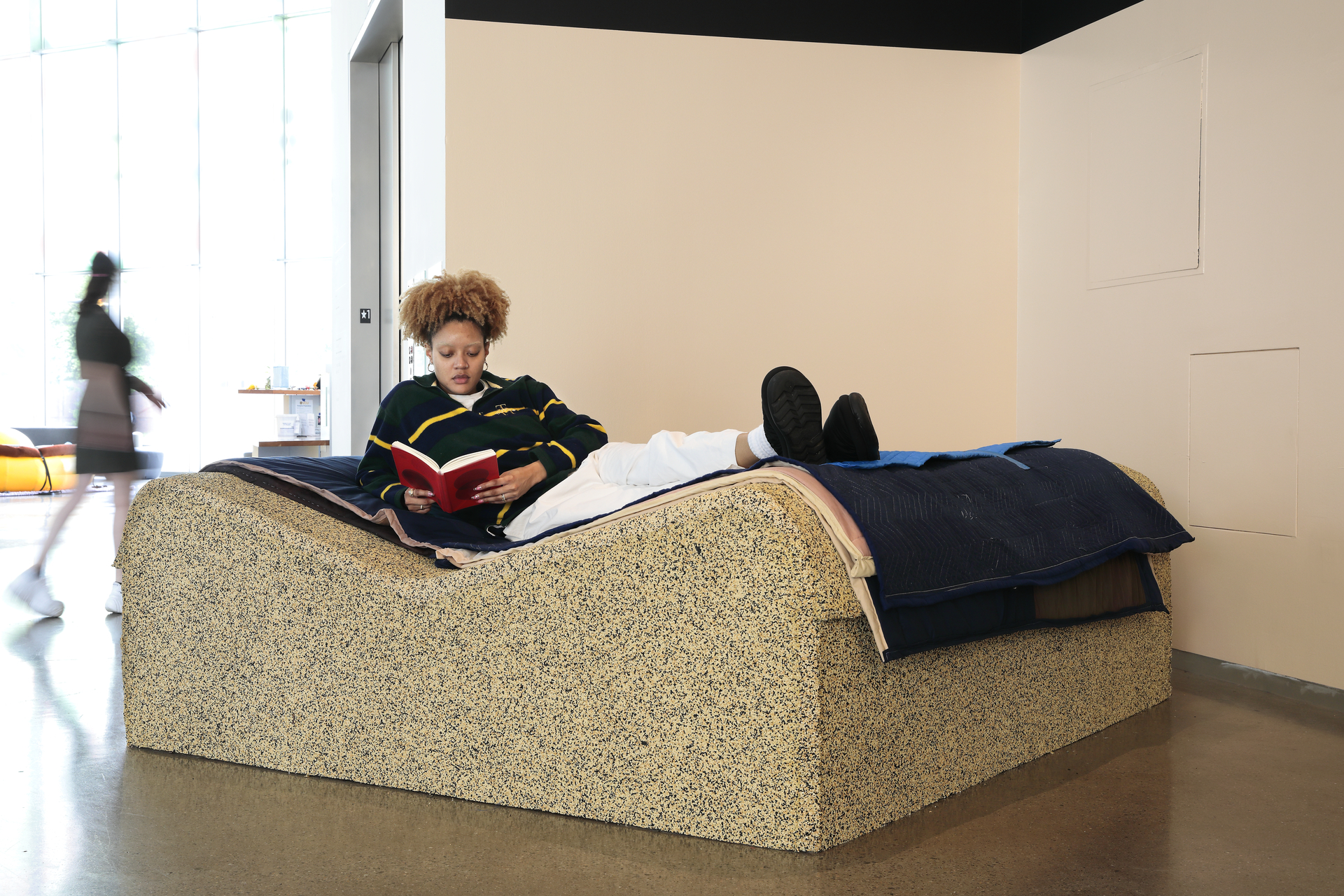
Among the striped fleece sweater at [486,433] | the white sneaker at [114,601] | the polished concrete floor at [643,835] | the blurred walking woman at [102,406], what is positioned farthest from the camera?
the blurred walking woman at [102,406]

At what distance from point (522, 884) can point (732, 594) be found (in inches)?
21.6

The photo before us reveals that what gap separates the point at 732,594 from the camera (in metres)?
1.66

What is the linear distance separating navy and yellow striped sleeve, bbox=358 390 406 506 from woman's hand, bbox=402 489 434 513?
19mm

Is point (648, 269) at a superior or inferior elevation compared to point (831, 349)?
superior

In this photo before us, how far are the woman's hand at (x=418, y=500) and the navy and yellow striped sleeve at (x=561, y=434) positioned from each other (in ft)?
0.98

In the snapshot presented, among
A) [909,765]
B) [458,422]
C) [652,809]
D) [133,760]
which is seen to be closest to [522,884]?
[652,809]

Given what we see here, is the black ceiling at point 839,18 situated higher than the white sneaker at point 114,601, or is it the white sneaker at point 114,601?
the black ceiling at point 839,18

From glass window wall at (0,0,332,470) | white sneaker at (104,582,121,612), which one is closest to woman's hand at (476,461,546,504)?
white sneaker at (104,582,121,612)

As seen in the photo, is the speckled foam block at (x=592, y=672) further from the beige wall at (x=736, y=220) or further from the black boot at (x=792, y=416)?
the beige wall at (x=736, y=220)

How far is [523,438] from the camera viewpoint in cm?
260

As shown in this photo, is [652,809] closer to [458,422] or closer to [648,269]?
[458,422]

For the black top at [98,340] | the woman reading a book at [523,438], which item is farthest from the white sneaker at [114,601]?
the woman reading a book at [523,438]

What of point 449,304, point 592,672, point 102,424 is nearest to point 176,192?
point 102,424

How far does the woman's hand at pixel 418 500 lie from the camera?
7.72 feet
